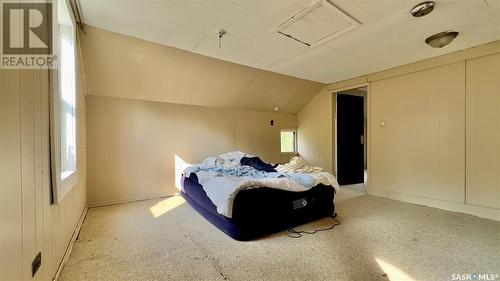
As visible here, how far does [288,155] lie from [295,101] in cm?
144

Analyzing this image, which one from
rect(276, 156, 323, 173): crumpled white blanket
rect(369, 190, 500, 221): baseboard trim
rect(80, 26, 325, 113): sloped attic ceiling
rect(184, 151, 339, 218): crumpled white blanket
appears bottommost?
rect(369, 190, 500, 221): baseboard trim

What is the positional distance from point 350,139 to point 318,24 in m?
3.50

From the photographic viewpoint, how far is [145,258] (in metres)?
1.94

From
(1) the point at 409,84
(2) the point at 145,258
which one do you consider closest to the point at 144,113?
(2) the point at 145,258

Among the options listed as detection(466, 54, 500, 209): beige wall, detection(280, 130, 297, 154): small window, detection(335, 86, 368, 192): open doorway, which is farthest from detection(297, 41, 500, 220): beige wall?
detection(280, 130, 297, 154): small window

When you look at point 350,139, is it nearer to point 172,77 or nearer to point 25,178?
point 172,77

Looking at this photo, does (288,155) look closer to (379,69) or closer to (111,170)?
(379,69)

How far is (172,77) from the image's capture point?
3.58m

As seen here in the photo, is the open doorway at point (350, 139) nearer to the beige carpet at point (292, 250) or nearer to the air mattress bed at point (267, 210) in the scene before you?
the beige carpet at point (292, 250)

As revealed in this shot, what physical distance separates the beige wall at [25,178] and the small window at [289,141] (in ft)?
15.8

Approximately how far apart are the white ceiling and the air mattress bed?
1.81 m

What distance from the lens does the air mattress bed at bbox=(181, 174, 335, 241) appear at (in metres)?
2.26

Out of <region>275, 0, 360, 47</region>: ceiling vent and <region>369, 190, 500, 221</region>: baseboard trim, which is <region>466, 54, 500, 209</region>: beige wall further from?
<region>275, 0, 360, 47</region>: ceiling vent

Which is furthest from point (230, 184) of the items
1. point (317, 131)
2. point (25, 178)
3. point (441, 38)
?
point (317, 131)
